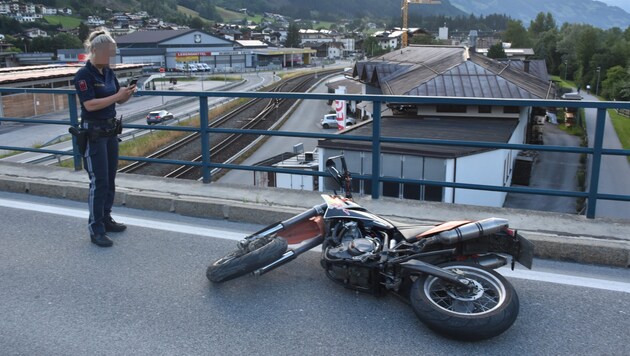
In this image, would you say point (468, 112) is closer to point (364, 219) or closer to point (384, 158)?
point (384, 158)

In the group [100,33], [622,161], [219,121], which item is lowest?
[622,161]

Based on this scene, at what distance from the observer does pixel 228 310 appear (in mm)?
4387

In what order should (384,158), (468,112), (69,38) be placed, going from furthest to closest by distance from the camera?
(69,38)
(468,112)
(384,158)

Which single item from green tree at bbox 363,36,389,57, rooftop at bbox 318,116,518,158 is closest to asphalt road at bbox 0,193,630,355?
rooftop at bbox 318,116,518,158

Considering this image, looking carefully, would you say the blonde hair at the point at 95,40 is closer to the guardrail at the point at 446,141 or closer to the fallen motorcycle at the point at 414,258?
the guardrail at the point at 446,141

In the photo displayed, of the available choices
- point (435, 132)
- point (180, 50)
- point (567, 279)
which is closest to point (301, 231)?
point (567, 279)

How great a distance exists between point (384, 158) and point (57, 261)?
18.3 metres

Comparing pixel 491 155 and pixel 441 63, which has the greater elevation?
pixel 441 63

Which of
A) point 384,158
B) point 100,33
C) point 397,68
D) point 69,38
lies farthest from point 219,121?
point 69,38

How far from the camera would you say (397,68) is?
46.7 metres

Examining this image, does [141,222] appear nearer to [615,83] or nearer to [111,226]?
[111,226]

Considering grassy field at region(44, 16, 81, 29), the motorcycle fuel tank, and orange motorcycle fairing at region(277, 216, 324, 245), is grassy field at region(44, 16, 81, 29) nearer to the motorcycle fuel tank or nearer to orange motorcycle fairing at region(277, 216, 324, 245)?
orange motorcycle fairing at region(277, 216, 324, 245)

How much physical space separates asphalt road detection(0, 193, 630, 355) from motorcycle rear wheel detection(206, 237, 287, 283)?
129 millimetres

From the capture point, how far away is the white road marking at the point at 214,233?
4.67 m
